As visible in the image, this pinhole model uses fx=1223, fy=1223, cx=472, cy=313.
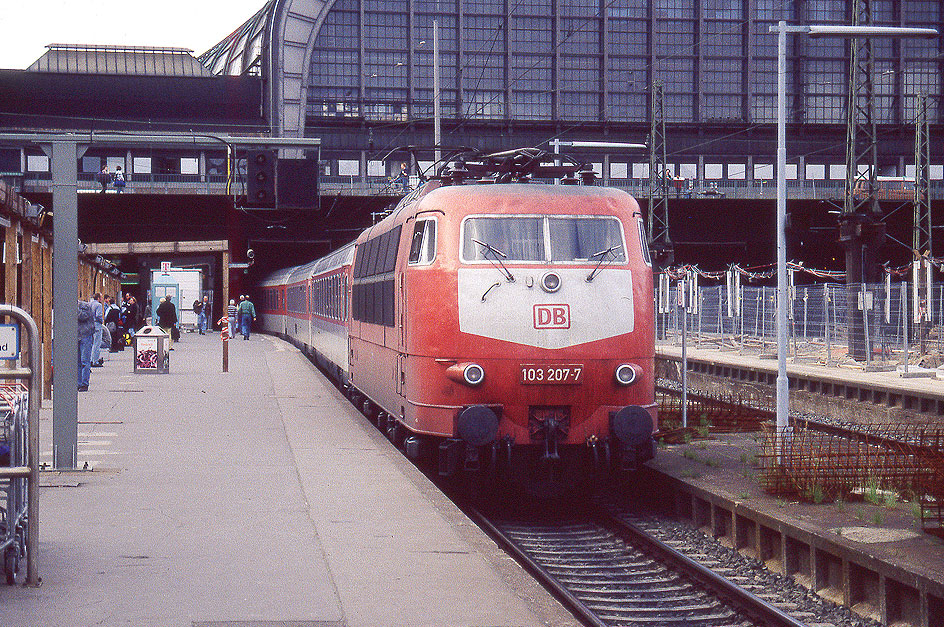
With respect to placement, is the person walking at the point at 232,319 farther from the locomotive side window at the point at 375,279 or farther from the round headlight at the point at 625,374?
the round headlight at the point at 625,374

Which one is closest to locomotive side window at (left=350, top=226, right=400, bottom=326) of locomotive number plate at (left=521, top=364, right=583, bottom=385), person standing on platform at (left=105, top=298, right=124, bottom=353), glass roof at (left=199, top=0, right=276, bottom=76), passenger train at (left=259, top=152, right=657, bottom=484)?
passenger train at (left=259, top=152, right=657, bottom=484)

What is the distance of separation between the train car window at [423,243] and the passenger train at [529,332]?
16 millimetres

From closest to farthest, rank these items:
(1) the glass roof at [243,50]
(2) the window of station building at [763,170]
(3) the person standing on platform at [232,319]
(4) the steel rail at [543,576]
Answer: (4) the steel rail at [543,576] < (3) the person standing on platform at [232,319] < (2) the window of station building at [763,170] < (1) the glass roof at [243,50]

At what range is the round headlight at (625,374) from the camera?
39.1ft

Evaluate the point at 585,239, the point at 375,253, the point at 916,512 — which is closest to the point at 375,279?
the point at 375,253

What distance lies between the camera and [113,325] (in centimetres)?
3525

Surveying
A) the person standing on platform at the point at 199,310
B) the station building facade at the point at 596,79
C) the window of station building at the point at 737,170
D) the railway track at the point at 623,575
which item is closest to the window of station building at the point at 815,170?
the station building facade at the point at 596,79

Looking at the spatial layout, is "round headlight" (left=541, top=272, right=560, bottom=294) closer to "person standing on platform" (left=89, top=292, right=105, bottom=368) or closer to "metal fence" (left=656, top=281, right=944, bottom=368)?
"metal fence" (left=656, top=281, right=944, bottom=368)

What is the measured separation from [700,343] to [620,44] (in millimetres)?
39416

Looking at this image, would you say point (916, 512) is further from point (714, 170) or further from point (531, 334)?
point (714, 170)

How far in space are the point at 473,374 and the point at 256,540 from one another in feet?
11.6

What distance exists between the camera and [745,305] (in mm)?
32969

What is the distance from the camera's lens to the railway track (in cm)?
872

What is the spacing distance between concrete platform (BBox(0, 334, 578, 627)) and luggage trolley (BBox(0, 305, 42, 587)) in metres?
0.22
